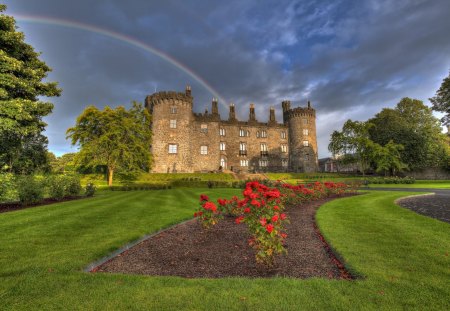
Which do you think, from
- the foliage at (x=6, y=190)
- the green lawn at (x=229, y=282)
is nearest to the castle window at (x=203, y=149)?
the foliage at (x=6, y=190)

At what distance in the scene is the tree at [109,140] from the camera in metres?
35.0

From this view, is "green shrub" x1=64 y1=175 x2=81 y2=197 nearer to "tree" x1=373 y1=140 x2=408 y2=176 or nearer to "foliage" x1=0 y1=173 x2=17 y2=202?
"foliage" x1=0 y1=173 x2=17 y2=202

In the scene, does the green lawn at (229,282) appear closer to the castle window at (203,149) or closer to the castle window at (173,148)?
the castle window at (173,148)

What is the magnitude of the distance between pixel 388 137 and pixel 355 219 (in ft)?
161

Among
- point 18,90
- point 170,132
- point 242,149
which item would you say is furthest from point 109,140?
point 242,149

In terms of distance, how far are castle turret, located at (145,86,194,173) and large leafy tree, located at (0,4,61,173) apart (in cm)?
2355

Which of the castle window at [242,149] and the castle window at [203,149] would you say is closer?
the castle window at [203,149]

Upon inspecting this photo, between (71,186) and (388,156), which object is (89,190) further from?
(388,156)

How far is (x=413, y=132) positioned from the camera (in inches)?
1907

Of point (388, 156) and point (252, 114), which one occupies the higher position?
point (252, 114)

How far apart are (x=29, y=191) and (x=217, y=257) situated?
14.3 metres

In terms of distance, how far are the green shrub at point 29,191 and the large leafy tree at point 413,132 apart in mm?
52479

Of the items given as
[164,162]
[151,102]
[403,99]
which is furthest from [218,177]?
[403,99]

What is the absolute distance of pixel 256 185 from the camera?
28.5 feet
